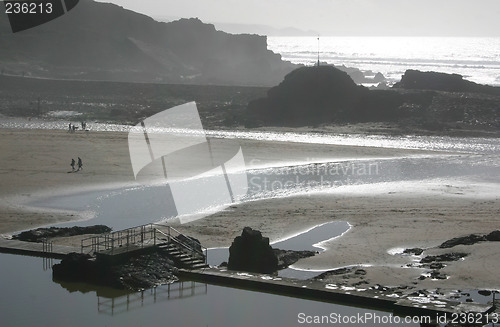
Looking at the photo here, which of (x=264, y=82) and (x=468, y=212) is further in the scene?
(x=264, y=82)

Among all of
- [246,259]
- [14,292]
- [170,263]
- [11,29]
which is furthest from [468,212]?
[11,29]

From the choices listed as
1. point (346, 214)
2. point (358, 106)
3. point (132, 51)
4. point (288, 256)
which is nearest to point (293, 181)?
point (346, 214)

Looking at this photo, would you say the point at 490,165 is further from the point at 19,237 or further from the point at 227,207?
the point at 19,237

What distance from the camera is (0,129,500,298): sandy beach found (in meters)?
21.6

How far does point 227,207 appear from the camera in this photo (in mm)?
30828

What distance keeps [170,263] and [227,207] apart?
10.5m

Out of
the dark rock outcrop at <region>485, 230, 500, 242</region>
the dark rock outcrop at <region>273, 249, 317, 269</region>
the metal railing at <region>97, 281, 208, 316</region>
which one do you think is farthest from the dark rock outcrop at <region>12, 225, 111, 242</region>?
the dark rock outcrop at <region>485, 230, 500, 242</region>

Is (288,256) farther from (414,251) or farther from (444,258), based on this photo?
(444,258)

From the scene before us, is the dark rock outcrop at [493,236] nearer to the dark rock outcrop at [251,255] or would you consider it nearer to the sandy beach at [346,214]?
the sandy beach at [346,214]

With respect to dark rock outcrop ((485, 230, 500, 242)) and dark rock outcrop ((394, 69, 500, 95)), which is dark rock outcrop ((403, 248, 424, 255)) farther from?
dark rock outcrop ((394, 69, 500, 95))

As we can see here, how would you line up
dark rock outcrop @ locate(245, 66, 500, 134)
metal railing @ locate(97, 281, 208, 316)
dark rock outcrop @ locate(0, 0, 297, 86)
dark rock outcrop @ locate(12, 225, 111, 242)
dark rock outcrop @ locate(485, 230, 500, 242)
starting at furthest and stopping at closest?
1. dark rock outcrop @ locate(0, 0, 297, 86)
2. dark rock outcrop @ locate(245, 66, 500, 134)
3. dark rock outcrop @ locate(12, 225, 111, 242)
4. dark rock outcrop @ locate(485, 230, 500, 242)
5. metal railing @ locate(97, 281, 208, 316)

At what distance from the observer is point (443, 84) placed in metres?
79.0

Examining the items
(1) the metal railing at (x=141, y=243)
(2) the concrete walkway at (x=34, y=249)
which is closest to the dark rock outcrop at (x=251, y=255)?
(1) the metal railing at (x=141, y=243)

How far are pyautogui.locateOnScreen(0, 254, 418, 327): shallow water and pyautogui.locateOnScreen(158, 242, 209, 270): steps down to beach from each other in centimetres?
105
